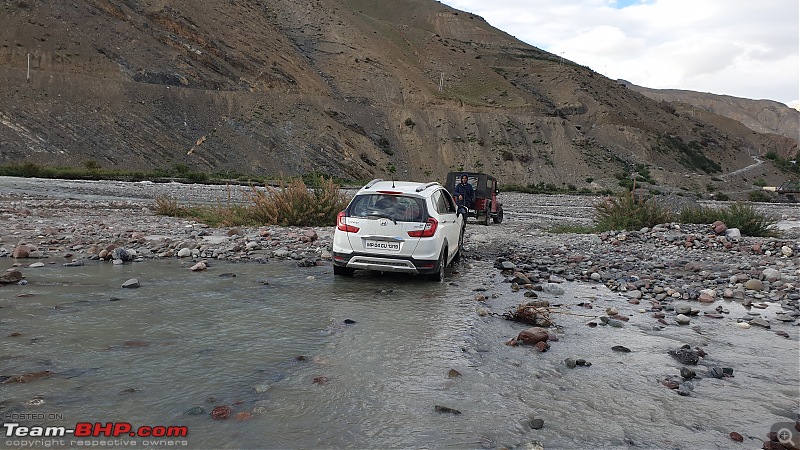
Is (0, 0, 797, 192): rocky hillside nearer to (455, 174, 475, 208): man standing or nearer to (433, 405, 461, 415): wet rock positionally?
(455, 174, 475, 208): man standing

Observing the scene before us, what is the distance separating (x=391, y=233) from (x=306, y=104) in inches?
2373

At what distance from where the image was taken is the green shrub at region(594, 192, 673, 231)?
18.0 metres

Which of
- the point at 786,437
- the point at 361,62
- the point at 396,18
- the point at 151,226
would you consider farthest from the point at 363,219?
the point at 396,18

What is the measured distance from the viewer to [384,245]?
31.1 feet

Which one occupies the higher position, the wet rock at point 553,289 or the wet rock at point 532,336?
the wet rock at point 553,289

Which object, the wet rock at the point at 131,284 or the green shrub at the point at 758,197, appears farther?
the green shrub at the point at 758,197

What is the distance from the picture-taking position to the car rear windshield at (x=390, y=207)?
952cm

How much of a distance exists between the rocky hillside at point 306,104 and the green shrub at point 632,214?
144 feet

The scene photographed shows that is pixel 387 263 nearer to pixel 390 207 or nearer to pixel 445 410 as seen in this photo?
pixel 390 207

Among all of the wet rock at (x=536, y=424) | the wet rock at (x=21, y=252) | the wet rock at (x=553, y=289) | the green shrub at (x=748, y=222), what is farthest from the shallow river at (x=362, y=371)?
the green shrub at (x=748, y=222)

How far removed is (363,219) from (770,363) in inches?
231

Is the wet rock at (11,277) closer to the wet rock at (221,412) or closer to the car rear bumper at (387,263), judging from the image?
the car rear bumper at (387,263)

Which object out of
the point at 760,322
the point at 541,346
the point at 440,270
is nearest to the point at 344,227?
the point at 440,270

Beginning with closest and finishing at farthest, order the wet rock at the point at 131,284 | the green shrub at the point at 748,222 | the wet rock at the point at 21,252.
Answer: the wet rock at the point at 131,284
the wet rock at the point at 21,252
the green shrub at the point at 748,222
